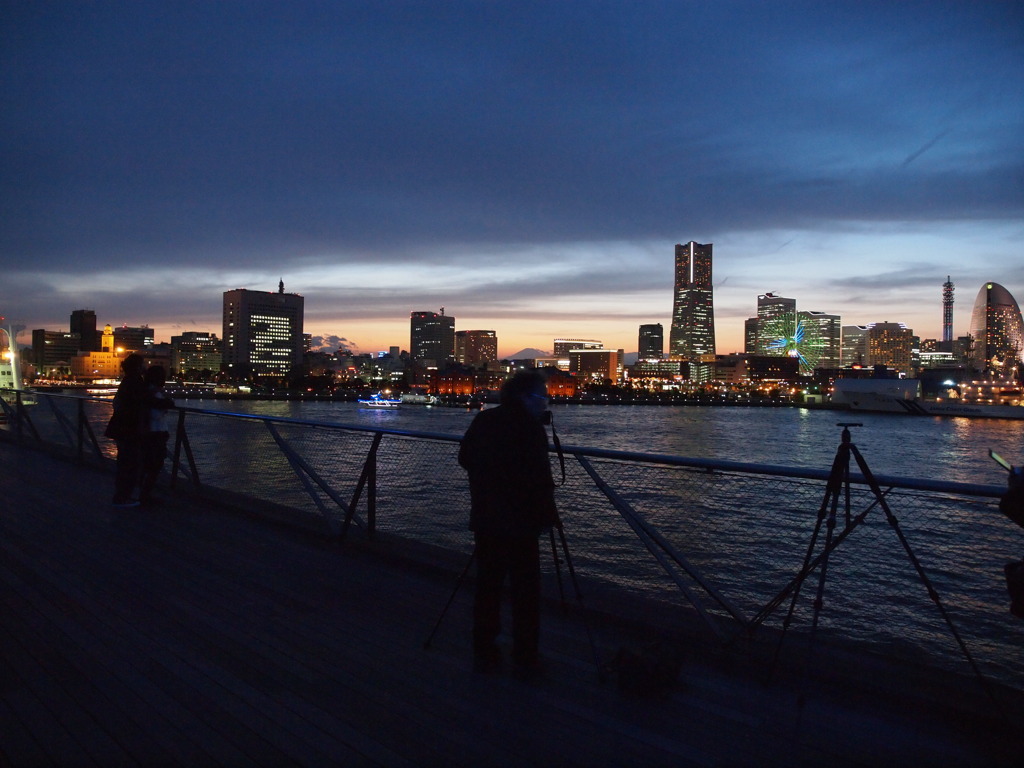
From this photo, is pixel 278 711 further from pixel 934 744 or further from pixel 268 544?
pixel 268 544

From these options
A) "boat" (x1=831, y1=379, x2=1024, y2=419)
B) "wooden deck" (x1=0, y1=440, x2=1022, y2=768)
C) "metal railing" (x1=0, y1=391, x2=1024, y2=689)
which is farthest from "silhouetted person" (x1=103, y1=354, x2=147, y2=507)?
"boat" (x1=831, y1=379, x2=1024, y2=419)

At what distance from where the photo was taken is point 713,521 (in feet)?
14.1

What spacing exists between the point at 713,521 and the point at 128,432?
6083 millimetres

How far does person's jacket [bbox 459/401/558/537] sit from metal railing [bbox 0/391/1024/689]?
35.7 inches

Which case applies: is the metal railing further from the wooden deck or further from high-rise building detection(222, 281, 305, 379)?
high-rise building detection(222, 281, 305, 379)

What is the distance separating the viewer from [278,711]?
2900 millimetres

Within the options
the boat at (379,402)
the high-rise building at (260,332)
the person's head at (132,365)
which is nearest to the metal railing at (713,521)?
the person's head at (132,365)

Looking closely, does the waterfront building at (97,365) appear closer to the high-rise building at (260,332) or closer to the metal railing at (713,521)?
the high-rise building at (260,332)

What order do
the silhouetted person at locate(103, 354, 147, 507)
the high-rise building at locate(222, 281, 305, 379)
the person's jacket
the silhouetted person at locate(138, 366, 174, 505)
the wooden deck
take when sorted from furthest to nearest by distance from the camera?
1. the high-rise building at locate(222, 281, 305, 379)
2. the silhouetted person at locate(138, 366, 174, 505)
3. the silhouetted person at locate(103, 354, 147, 507)
4. the person's jacket
5. the wooden deck

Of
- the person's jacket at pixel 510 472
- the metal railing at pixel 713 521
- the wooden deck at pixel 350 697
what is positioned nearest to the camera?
the wooden deck at pixel 350 697

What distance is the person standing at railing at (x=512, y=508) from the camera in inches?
128

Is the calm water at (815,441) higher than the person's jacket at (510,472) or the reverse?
the reverse

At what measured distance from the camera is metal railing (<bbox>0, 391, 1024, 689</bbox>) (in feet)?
11.7

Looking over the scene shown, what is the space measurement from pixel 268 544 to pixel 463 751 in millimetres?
3716
